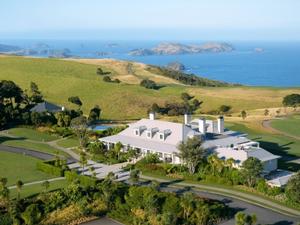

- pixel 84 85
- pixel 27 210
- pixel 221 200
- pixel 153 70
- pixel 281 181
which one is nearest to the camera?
pixel 27 210

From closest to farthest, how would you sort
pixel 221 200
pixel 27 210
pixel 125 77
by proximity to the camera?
pixel 27 210 < pixel 221 200 < pixel 125 77

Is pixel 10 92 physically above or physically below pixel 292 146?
above

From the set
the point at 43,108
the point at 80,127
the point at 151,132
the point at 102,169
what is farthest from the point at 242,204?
the point at 43,108

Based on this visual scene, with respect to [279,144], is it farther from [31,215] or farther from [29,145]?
[31,215]

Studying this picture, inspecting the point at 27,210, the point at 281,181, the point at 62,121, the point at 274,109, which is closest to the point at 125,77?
the point at 274,109

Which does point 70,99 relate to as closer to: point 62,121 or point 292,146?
point 62,121

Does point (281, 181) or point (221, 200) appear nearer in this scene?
point (221, 200)
